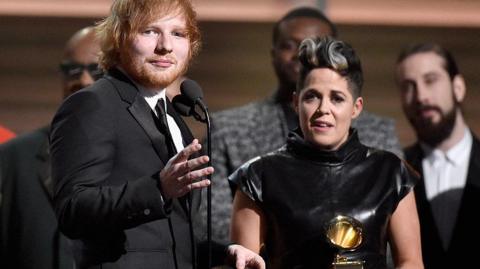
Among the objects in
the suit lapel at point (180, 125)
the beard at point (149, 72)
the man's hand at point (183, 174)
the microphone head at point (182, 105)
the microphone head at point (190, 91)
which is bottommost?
the man's hand at point (183, 174)

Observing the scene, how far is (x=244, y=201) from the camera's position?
13.4 ft

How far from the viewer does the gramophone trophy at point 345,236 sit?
3846 millimetres

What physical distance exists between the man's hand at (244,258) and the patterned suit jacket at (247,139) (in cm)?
132

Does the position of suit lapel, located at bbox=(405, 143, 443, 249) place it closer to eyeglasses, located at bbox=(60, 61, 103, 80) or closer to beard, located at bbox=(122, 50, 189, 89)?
eyeglasses, located at bbox=(60, 61, 103, 80)

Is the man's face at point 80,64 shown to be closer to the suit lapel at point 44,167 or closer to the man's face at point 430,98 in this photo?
the suit lapel at point 44,167

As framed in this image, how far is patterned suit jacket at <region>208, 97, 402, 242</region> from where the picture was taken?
5.05 meters

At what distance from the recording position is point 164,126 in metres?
3.62

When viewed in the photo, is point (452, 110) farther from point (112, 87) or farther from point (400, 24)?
point (112, 87)

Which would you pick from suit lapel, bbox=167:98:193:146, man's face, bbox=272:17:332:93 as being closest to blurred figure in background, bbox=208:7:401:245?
man's face, bbox=272:17:332:93

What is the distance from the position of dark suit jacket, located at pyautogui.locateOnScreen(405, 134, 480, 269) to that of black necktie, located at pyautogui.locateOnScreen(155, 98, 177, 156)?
195 cm

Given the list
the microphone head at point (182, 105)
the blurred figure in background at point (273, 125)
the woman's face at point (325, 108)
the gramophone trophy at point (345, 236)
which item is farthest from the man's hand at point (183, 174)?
the blurred figure in background at point (273, 125)

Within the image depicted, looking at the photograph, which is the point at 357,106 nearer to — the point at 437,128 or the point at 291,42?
the point at 291,42

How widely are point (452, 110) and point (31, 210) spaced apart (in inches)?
66.8

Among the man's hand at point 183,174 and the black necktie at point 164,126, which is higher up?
the black necktie at point 164,126
